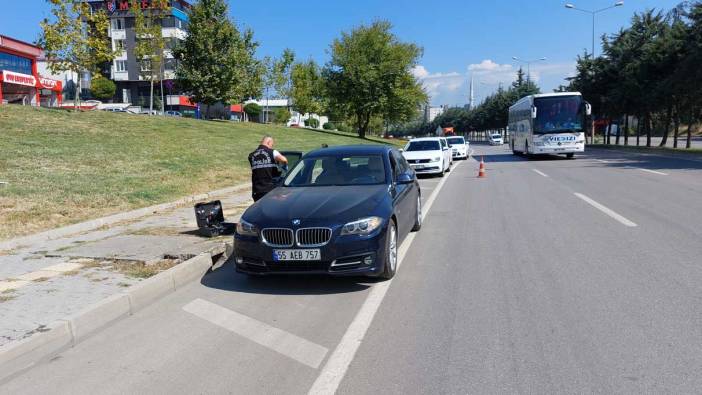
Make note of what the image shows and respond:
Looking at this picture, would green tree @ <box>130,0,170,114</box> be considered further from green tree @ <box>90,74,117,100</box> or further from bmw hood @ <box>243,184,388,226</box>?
green tree @ <box>90,74,117,100</box>

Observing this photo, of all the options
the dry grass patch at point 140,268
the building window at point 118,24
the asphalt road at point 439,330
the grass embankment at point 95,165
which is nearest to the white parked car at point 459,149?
the grass embankment at point 95,165

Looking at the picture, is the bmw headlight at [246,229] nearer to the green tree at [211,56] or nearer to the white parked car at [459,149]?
the white parked car at [459,149]

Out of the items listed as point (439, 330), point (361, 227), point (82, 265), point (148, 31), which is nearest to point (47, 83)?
point (148, 31)

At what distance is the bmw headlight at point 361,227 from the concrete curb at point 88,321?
6.93 ft

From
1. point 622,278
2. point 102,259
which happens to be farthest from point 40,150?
point 622,278

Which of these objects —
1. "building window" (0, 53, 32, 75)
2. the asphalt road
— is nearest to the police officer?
the asphalt road

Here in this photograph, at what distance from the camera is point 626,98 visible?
4278cm

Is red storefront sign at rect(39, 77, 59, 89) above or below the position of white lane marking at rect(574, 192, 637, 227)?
above

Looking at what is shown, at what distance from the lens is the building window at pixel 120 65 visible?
70812mm

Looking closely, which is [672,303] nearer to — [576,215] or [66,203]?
[576,215]

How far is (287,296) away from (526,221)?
18.3ft

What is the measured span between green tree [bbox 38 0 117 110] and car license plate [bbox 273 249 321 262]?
2081 cm

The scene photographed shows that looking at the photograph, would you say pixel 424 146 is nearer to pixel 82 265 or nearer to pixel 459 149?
pixel 459 149

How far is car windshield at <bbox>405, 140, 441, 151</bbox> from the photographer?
22141mm
